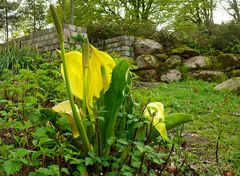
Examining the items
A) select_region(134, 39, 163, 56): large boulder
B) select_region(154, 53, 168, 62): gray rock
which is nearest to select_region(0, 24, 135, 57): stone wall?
select_region(134, 39, 163, 56): large boulder

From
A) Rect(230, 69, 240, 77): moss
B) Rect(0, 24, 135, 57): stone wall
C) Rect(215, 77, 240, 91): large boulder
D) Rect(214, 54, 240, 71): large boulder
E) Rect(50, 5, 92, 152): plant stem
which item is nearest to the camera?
Rect(50, 5, 92, 152): plant stem

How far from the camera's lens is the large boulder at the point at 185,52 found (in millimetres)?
11922

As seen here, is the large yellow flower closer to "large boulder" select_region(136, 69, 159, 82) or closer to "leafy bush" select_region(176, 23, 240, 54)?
"large boulder" select_region(136, 69, 159, 82)

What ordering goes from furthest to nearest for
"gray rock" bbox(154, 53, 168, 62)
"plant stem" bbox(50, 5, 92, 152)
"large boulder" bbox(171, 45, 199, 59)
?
"large boulder" bbox(171, 45, 199, 59)
"gray rock" bbox(154, 53, 168, 62)
"plant stem" bbox(50, 5, 92, 152)

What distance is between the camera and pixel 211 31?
13.8 meters

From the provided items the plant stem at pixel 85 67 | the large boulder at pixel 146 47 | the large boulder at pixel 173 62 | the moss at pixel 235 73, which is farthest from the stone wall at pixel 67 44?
the plant stem at pixel 85 67

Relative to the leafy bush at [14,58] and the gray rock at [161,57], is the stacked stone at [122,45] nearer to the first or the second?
the gray rock at [161,57]

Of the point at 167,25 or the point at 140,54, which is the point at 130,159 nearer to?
the point at 140,54

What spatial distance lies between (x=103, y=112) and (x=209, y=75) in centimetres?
920

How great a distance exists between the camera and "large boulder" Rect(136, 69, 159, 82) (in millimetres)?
10820

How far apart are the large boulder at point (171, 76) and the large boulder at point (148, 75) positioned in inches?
9.0

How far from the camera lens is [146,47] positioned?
11.8 m

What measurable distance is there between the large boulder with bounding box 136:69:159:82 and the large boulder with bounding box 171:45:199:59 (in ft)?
4.29

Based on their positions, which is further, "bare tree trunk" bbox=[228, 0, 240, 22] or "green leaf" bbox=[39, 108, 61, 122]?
"bare tree trunk" bbox=[228, 0, 240, 22]
